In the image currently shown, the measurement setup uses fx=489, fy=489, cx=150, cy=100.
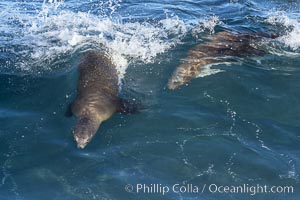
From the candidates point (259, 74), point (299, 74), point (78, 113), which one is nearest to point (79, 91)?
point (78, 113)

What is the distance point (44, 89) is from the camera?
34.9 ft

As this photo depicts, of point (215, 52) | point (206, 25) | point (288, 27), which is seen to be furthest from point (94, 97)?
point (288, 27)

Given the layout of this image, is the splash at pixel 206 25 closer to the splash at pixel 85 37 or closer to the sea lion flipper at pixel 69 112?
the splash at pixel 85 37

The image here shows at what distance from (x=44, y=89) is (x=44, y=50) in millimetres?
1804

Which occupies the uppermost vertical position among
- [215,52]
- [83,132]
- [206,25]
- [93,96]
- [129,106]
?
[206,25]

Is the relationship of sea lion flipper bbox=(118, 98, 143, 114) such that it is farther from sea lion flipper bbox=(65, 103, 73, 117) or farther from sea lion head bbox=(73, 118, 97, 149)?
sea lion flipper bbox=(65, 103, 73, 117)

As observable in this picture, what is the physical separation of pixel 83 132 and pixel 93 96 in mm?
1205

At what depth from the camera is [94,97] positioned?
9.95 m

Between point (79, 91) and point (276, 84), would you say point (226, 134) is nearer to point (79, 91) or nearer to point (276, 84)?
point (276, 84)

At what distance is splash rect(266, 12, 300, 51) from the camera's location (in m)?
12.6

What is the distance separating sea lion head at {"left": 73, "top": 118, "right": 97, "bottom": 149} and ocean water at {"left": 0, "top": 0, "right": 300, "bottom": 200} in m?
0.13

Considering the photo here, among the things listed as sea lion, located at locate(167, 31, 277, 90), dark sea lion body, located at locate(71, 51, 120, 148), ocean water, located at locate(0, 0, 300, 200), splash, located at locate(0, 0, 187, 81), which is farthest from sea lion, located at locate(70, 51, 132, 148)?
sea lion, located at locate(167, 31, 277, 90)

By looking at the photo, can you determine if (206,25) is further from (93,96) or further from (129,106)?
(93,96)

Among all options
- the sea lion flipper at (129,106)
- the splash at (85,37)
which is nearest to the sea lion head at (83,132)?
the sea lion flipper at (129,106)
